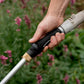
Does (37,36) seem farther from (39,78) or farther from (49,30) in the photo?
(39,78)

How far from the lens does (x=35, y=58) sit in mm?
2248

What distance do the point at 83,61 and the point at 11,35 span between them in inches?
36.1

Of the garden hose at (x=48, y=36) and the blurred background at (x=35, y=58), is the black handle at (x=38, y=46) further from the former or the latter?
the blurred background at (x=35, y=58)

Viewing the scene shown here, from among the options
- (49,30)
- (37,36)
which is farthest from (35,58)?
(37,36)

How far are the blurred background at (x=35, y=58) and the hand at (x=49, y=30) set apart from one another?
334 millimetres

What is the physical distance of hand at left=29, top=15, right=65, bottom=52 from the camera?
4.95ft

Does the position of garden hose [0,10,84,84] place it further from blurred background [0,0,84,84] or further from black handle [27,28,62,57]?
blurred background [0,0,84,84]

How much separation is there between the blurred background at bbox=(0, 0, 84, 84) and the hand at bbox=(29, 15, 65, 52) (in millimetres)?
334

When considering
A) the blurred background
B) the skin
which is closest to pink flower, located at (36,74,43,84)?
the blurred background

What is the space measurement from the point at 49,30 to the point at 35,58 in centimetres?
64

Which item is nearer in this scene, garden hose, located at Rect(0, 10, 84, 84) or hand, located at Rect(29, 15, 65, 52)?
Answer: garden hose, located at Rect(0, 10, 84, 84)

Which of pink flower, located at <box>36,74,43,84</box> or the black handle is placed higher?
the black handle

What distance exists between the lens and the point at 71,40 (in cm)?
292

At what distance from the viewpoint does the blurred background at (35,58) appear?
2.00 metres
